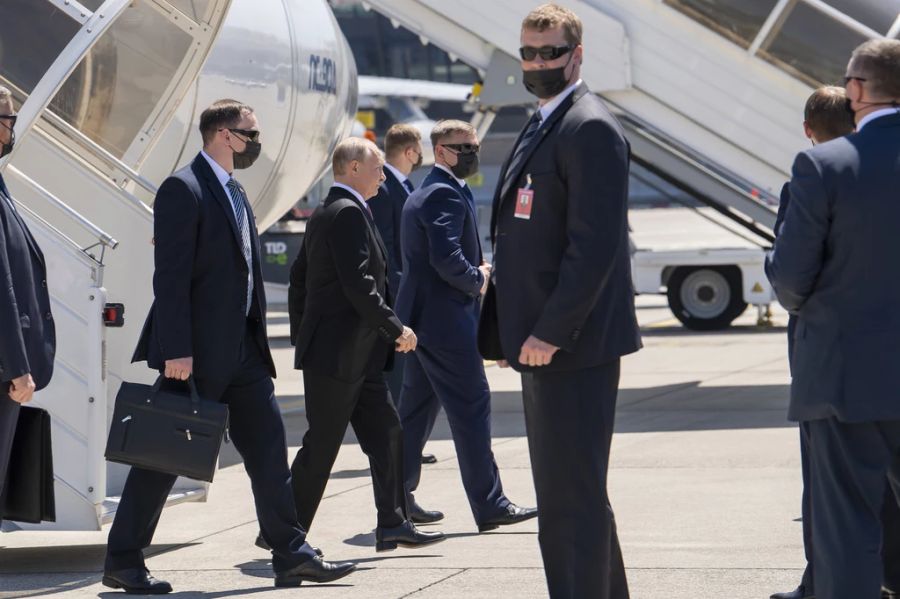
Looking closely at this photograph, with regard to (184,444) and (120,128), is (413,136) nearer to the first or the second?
(120,128)

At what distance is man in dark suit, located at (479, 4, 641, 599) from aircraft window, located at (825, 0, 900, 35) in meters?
7.05

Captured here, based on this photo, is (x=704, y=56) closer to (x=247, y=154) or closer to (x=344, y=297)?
(x=344, y=297)

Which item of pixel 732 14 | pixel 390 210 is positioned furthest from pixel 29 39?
pixel 732 14

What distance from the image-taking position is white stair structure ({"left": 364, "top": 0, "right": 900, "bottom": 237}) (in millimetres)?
11062

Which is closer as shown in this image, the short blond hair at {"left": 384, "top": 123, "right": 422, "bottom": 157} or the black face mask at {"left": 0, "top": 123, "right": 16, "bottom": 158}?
the black face mask at {"left": 0, "top": 123, "right": 16, "bottom": 158}

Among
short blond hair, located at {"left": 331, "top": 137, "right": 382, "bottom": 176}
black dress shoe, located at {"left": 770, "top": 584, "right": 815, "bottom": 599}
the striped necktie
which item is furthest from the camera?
short blond hair, located at {"left": 331, "top": 137, "right": 382, "bottom": 176}

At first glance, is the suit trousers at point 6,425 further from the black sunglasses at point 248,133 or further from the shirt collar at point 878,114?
the shirt collar at point 878,114

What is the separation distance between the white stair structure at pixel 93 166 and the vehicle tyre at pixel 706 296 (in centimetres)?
955

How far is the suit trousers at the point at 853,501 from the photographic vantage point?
Answer: 4.38 meters

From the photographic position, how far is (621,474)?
27.7 feet

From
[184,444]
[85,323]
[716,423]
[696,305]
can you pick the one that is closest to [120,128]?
[85,323]

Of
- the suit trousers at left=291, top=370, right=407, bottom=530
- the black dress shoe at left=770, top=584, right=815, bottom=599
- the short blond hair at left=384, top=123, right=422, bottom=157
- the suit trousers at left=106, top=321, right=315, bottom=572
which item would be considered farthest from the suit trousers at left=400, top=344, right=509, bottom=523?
the black dress shoe at left=770, top=584, right=815, bottom=599

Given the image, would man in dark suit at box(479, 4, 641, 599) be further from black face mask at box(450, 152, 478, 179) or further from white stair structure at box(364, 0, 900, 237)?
white stair structure at box(364, 0, 900, 237)

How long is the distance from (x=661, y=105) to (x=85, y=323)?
631cm
